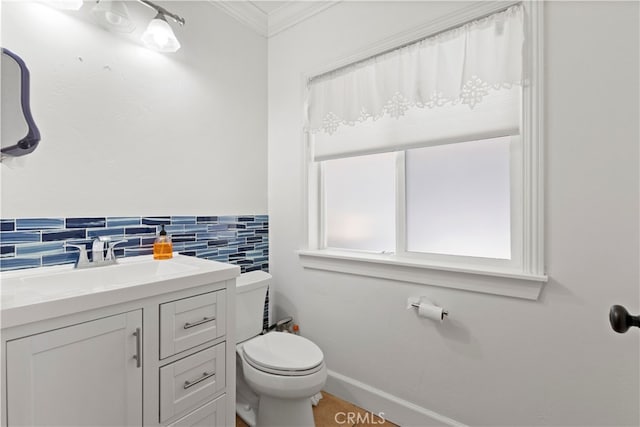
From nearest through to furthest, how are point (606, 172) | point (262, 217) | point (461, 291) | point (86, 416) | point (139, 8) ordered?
1. point (86, 416)
2. point (606, 172)
3. point (461, 291)
4. point (139, 8)
5. point (262, 217)

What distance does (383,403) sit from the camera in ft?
5.42

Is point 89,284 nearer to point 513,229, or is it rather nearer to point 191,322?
point 191,322

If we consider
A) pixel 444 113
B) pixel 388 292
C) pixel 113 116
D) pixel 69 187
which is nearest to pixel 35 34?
pixel 113 116

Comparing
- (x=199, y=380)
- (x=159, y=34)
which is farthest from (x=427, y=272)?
(x=159, y=34)

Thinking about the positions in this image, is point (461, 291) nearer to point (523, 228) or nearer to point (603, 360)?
point (523, 228)

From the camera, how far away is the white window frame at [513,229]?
4.01ft

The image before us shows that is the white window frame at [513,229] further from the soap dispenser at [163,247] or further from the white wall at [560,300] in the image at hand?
the soap dispenser at [163,247]

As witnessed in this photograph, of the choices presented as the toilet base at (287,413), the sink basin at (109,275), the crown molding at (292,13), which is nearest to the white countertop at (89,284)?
the sink basin at (109,275)

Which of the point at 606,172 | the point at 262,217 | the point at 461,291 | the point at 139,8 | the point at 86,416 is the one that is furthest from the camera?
the point at 262,217

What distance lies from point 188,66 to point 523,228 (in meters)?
1.94

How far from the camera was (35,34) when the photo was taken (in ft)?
3.95

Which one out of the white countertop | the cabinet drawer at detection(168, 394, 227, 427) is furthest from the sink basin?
the cabinet drawer at detection(168, 394, 227, 427)

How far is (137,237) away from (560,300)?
1.95 metres

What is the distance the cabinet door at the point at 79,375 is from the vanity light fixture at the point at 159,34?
1.30 meters
